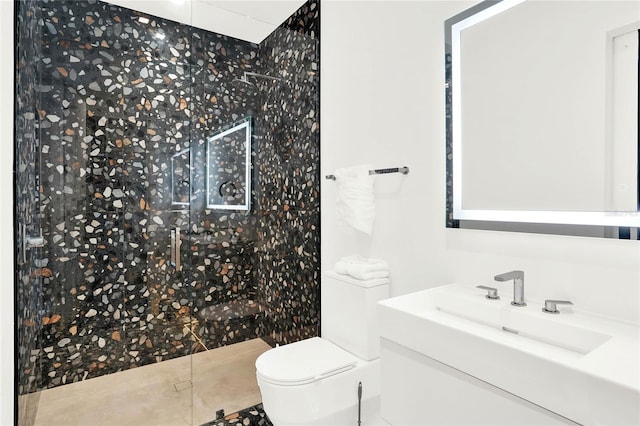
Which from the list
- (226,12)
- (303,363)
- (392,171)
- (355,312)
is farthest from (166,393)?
(226,12)

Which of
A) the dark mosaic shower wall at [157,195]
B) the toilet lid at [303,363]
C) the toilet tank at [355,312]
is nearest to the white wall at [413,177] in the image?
the toilet tank at [355,312]

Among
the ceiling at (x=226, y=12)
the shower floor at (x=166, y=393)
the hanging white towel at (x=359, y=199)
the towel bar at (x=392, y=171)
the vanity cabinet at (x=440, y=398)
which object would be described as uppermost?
the ceiling at (x=226, y=12)

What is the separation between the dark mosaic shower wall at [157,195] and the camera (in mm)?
2070

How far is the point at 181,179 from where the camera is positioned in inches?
88.8

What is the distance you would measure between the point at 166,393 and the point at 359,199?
168 centimetres

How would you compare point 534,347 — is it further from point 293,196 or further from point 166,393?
point 166,393

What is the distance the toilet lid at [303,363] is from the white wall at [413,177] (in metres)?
0.47

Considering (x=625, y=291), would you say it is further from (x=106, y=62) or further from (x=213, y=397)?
(x=106, y=62)

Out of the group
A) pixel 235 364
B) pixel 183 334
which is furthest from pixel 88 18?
pixel 235 364

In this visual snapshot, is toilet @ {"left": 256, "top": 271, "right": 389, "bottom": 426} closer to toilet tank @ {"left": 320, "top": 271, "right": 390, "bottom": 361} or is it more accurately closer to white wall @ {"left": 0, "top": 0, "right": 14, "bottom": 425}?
toilet tank @ {"left": 320, "top": 271, "right": 390, "bottom": 361}

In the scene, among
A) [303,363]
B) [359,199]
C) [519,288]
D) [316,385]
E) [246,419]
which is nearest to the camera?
[519,288]

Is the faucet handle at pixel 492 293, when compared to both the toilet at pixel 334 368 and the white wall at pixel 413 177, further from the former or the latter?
the toilet at pixel 334 368

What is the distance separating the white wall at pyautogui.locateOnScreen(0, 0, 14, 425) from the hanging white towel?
1.47 m

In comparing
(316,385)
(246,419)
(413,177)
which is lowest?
(246,419)
